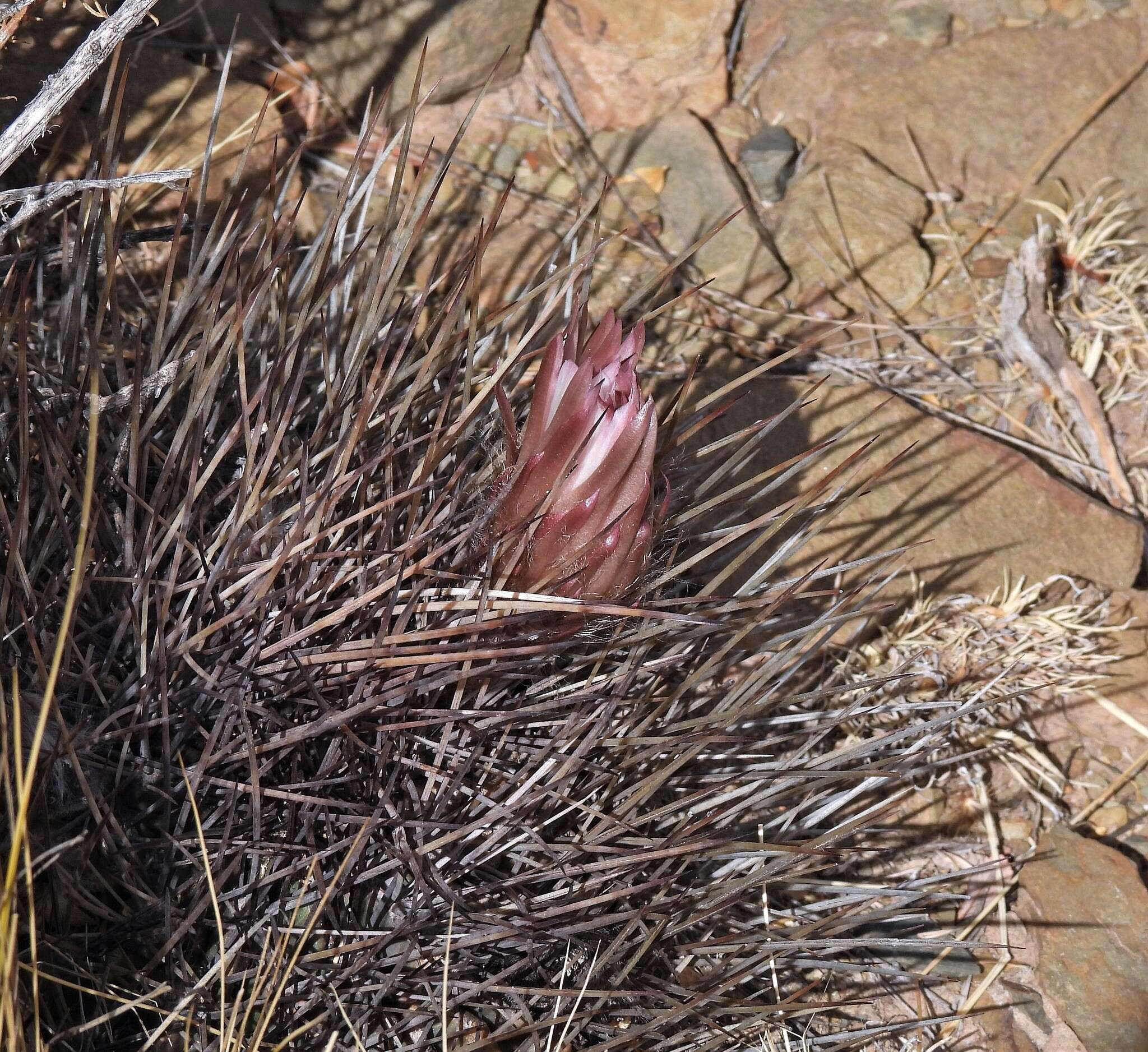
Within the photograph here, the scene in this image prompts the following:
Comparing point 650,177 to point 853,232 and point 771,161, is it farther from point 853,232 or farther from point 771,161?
point 853,232

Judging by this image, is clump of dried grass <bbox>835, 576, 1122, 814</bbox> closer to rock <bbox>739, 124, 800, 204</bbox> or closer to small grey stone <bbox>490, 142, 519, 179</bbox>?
rock <bbox>739, 124, 800, 204</bbox>

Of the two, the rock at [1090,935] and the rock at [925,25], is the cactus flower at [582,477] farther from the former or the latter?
the rock at [925,25]

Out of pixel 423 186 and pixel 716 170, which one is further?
pixel 716 170

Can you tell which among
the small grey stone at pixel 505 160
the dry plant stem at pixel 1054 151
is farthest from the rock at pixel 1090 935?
the small grey stone at pixel 505 160

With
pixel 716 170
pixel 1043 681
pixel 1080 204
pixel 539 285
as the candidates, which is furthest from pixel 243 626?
pixel 1080 204

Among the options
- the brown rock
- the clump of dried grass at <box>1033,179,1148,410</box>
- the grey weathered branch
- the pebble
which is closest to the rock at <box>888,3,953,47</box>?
the clump of dried grass at <box>1033,179,1148,410</box>

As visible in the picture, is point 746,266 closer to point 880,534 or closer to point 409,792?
point 880,534
